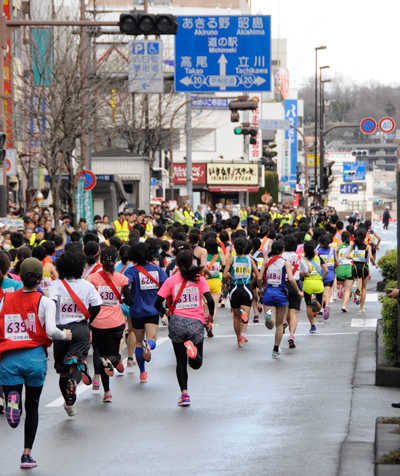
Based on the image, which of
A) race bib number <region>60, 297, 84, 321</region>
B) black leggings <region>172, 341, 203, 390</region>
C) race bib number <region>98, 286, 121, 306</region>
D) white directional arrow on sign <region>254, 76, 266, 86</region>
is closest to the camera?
race bib number <region>60, 297, 84, 321</region>

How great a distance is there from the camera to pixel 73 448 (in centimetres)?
675

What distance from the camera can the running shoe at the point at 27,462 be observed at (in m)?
6.17

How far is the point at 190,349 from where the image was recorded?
8148 millimetres

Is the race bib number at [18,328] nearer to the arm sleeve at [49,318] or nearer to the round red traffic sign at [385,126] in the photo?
the arm sleeve at [49,318]

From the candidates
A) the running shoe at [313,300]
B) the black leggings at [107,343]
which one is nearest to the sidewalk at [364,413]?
the running shoe at [313,300]

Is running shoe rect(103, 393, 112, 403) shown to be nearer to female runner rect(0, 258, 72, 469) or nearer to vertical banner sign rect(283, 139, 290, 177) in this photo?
female runner rect(0, 258, 72, 469)

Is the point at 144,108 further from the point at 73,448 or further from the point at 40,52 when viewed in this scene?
the point at 73,448

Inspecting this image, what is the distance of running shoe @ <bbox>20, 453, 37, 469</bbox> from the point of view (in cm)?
617

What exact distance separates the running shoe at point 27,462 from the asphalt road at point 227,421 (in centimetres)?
5

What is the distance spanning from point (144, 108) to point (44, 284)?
2737 centimetres

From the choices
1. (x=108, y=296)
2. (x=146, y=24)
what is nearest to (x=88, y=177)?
(x=146, y=24)

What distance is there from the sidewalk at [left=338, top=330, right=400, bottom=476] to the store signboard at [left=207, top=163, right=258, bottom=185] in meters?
51.2

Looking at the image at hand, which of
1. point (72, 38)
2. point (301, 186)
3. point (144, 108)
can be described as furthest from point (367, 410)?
point (301, 186)

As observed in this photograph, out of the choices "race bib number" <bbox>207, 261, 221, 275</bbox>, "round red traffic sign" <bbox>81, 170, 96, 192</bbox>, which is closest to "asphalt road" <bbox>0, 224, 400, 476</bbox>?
"race bib number" <bbox>207, 261, 221, 275</bbox>
